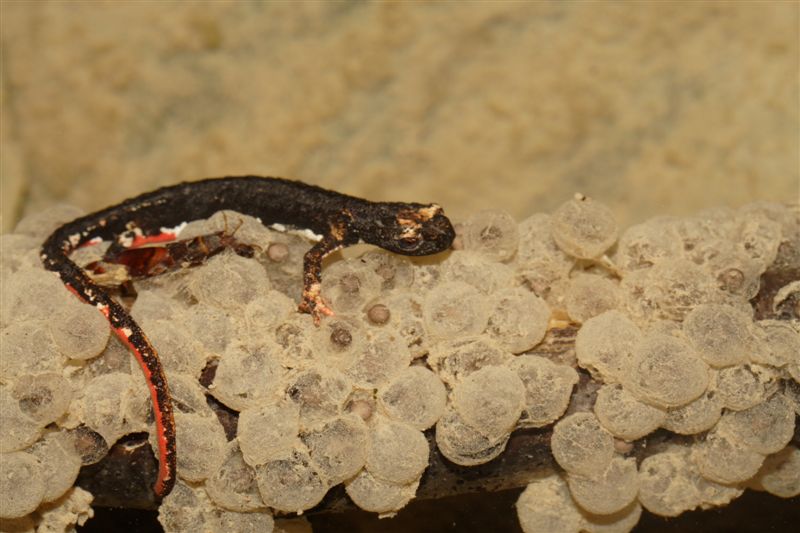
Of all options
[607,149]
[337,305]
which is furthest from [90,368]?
[607,149]

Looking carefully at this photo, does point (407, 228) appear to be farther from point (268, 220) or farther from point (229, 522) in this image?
point (229, 522)

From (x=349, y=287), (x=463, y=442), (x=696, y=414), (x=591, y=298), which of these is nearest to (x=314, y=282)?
(x=349, y=287)

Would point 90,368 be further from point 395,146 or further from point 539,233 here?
point 395,146

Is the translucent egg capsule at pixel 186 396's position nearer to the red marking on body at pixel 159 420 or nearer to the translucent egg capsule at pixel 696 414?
the red marking on body at pixel 159 420

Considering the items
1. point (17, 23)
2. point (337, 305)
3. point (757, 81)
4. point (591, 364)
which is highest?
point (17, 23)

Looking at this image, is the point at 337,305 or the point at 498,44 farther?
the point at 498,44
